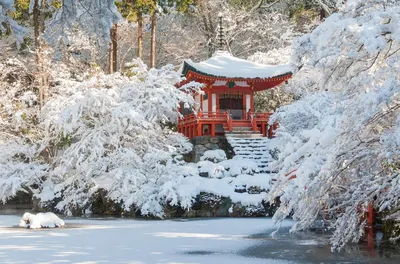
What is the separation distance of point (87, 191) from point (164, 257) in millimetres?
10285

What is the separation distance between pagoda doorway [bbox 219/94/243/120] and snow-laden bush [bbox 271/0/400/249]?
12.6m

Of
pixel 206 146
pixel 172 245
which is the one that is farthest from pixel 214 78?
pixel 172 245

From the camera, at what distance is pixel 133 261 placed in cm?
873

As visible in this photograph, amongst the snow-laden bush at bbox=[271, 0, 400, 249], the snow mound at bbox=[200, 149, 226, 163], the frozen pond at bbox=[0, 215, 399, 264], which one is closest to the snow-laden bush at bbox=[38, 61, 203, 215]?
the snow mound at bbox=[200, 149, 226, 163]

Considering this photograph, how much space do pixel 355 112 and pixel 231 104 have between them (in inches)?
565

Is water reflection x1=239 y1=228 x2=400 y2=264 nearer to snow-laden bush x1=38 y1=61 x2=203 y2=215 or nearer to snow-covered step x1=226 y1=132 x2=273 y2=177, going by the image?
snow-laden bush x1=38 y1=61 x2=203 y2=215

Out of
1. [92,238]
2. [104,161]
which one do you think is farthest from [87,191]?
[92,238]

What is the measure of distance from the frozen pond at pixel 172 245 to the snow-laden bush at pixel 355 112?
973 mm

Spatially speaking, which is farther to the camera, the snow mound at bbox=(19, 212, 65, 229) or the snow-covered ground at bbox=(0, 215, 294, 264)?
the snow mound at bbox=(19, 212, 65, 229)

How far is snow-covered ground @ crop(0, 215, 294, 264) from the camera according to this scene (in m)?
9.01

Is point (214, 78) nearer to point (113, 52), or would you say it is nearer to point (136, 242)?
point (113, 52)

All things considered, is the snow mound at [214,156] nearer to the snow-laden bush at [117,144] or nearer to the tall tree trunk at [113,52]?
the snow-laden bush at [117,144]

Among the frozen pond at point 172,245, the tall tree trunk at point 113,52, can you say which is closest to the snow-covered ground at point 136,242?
the frozen pond at point 172,245

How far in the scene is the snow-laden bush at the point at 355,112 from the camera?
23.2ft
